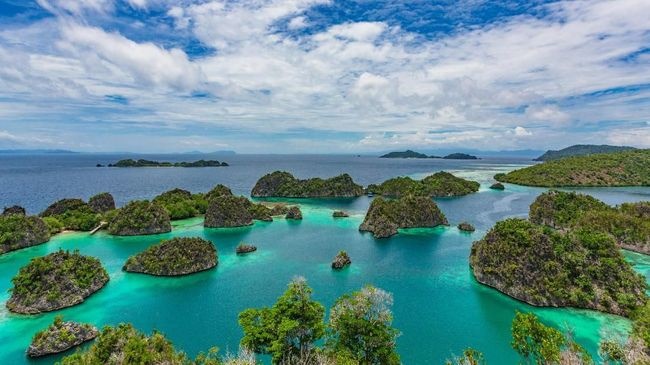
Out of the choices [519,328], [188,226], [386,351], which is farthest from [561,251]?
[188,226]

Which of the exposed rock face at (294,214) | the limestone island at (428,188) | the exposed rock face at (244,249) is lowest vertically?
the exposed rock face at (244,249)

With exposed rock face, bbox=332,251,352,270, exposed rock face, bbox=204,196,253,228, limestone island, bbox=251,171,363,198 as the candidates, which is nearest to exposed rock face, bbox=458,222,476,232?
exposed rock face, bbox=332,251,352,270

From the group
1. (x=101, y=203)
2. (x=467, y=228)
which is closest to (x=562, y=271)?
(x=467, y=228)

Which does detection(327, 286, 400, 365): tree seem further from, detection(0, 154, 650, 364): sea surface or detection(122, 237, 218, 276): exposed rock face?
detection(122, 237, 218, 276): exposed rock face

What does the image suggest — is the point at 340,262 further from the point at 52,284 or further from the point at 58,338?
the point at 52,284

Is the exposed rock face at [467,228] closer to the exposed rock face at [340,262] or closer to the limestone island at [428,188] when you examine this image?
the exposed rock face at [340,262]

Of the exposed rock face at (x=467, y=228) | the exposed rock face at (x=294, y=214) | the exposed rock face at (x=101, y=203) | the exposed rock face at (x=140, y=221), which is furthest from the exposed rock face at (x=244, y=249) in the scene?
the exposed rock face at (x=101, y=203)
